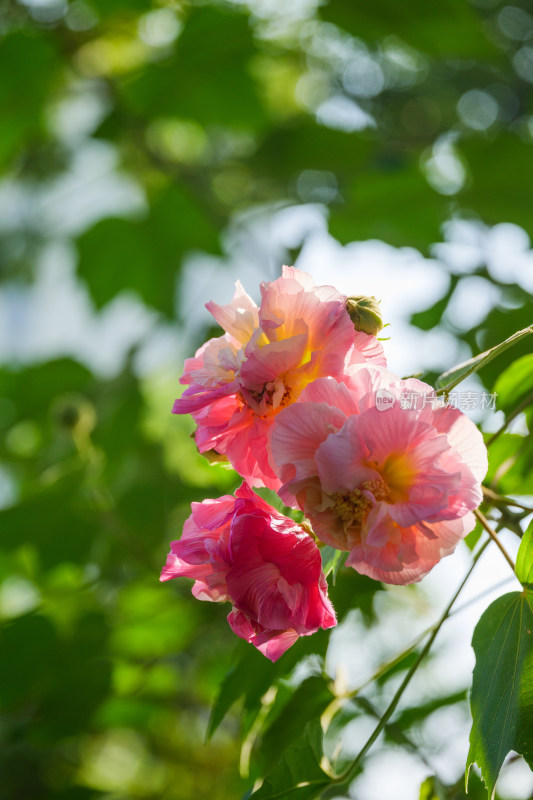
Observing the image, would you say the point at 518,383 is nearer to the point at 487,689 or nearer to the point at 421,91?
the point at 487,689

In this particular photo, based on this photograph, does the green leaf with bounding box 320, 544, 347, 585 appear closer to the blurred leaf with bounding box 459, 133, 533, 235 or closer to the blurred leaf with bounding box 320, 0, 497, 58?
Result: the blurred leaf with bounding box 459, 133, 533, 235

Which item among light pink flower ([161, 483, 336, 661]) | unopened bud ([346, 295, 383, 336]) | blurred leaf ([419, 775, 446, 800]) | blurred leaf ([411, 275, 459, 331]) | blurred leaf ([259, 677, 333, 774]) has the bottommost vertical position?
blurred leaf ([259, 677, 333, 774])

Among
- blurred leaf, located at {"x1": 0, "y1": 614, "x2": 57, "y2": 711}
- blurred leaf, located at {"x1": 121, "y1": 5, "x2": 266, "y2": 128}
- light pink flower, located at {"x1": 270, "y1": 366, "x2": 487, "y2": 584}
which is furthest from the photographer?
blurred leaf, located at {"x1": 121, "y1": 5, "x2": 266, "y2": 128}

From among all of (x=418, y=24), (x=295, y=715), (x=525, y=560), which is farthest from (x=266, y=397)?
(x=418, y=24)

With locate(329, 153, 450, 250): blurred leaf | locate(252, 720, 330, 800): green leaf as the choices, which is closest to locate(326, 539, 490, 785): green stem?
locate(252, 720, 330, 800): green leaf

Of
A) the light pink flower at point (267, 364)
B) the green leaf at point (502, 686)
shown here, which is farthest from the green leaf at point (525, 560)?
the light pink flower at point (267, 364)

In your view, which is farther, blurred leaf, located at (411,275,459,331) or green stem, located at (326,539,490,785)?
blurred leaf, located at (411,275,459,331)

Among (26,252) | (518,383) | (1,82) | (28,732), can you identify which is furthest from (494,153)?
(26,252)

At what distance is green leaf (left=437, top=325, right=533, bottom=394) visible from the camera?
1.01 ft

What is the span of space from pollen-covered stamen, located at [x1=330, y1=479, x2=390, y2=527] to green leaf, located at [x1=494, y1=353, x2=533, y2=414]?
0.19 m

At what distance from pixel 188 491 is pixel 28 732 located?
0.31 metres

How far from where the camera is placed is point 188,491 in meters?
0.86

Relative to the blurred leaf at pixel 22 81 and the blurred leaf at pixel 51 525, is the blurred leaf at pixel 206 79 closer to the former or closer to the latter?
the blurred leaf at pixel 22 81

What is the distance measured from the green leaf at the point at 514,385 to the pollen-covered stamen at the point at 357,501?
0.19m
